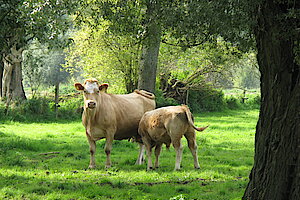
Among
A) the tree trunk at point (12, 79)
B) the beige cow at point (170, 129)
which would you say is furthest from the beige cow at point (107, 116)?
the tree trunk at point (12, 79)

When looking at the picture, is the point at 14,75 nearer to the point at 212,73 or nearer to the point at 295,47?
the point at 212,73

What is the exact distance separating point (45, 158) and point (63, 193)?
4.83m

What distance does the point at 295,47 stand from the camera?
20.0 feet

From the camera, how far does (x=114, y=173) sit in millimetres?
10352

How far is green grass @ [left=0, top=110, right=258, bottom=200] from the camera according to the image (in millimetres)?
8312

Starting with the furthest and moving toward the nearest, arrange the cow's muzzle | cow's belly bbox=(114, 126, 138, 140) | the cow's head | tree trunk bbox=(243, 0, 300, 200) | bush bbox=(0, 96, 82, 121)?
bush bbox=(0, 96, 82, 121), cow's belly bbox=(114, 126, 138, 140), the cow's head, the cow's muzzle, tree trunk bbox=(243, 0, 300, 200)

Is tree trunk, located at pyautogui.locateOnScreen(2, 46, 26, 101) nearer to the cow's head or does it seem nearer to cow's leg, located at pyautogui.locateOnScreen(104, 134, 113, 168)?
the cow's head

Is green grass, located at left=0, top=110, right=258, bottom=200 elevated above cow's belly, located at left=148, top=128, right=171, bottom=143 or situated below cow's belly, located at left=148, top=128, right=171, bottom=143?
below

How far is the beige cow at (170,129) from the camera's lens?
10594mm

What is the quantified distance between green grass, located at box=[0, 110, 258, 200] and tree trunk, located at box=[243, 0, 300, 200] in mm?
1531

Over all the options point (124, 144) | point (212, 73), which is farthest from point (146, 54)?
point (212, 73)

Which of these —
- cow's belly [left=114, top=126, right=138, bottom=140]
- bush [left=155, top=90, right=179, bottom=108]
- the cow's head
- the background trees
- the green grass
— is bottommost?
the green grass

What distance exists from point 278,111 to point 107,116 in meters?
6.09

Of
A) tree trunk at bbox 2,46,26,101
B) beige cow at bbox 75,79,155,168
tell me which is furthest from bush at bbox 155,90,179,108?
beige cow at bbox 75,79,155,168
